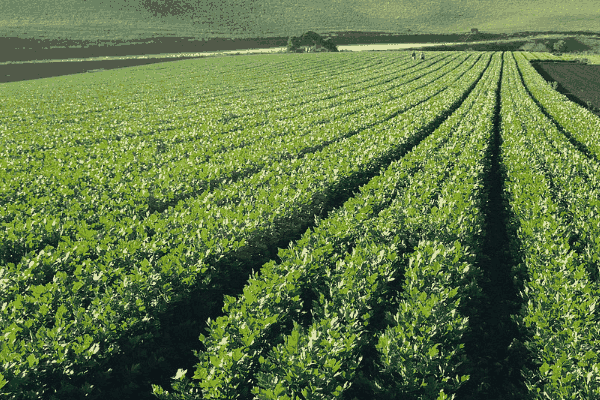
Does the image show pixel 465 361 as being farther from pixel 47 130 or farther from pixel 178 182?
pixel 47 130

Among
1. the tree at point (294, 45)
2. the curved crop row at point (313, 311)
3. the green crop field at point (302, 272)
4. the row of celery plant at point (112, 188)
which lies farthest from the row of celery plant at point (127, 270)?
the tree at point (294, 45)

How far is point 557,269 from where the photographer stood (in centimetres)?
546

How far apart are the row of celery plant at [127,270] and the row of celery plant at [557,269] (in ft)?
14.6

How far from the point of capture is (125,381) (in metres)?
4.10

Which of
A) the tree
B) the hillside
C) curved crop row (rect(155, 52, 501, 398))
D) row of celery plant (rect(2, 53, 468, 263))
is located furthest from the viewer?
the hillside

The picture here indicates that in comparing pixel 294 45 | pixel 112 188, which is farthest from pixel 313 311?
pixel 294 45

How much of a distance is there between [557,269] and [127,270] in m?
6.93

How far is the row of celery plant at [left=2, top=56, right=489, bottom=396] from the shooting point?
3.73 m

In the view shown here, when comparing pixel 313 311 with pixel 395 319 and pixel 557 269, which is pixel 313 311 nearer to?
pixel 395 319

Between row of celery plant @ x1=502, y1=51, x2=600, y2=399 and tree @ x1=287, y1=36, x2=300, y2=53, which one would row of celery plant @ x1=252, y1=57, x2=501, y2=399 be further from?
tree @ x1=287, y1=36, x2=300, y2=53

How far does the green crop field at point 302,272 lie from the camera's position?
148 inches

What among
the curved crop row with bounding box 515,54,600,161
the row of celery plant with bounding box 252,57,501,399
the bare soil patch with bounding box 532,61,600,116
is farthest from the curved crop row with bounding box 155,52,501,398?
the bare soil patch with bounding box 532,61,600,116

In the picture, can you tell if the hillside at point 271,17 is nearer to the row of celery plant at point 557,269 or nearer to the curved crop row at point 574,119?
the curved crop row at point 574,119

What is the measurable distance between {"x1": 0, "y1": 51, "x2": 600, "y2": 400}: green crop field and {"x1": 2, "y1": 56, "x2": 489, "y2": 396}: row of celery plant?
0.03 m
